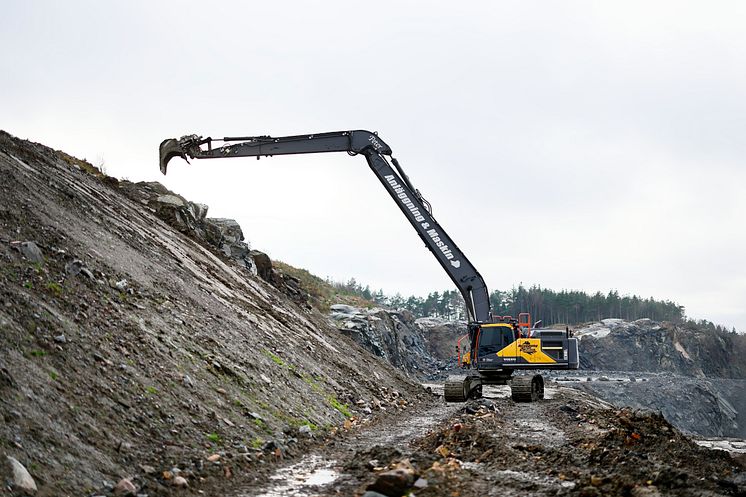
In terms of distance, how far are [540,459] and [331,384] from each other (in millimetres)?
7459

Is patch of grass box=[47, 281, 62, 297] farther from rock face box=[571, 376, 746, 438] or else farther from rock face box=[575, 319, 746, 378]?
rock face box=[575, 319, 746, 378]

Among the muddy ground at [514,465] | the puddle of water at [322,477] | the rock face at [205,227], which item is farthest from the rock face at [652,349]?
the puddle of water at [322,477]

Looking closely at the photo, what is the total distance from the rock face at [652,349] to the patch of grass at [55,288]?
A: 84.5 m

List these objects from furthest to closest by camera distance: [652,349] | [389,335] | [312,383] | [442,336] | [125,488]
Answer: [652,349] → [442,336] → [389,335] → [312,383] → [125,488]

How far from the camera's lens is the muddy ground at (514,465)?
7285mm

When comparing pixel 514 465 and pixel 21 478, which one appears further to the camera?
pixel 514 465

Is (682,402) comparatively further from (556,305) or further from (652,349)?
A: (556,305)

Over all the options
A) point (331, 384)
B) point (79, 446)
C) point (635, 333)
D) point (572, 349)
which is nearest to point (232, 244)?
point (331, 384)

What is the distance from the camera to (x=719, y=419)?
2052 inches

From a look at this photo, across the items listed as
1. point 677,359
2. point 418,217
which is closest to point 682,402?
point 418,217

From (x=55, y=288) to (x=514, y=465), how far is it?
7275mm

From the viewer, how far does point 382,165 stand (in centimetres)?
2275

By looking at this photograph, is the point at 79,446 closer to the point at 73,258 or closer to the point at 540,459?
the point at 73,258

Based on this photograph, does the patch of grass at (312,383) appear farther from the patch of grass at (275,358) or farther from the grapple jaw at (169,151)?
the grapple jaw at (169,151)
